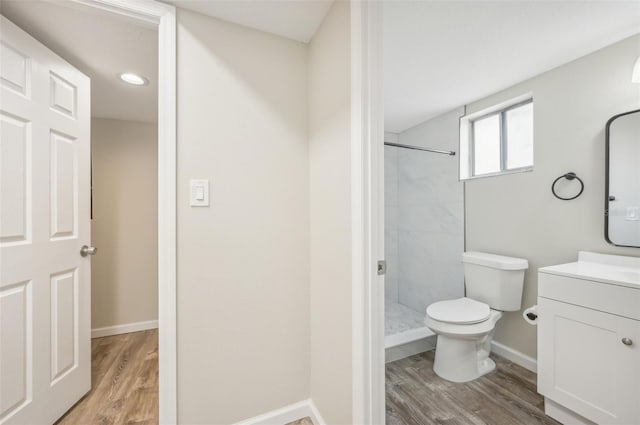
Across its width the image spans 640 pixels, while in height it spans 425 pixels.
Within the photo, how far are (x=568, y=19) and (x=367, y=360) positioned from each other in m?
1.89

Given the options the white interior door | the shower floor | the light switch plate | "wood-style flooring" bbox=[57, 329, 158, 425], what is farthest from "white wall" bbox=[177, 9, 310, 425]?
the shower floor

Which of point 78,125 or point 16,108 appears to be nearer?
point 16,108

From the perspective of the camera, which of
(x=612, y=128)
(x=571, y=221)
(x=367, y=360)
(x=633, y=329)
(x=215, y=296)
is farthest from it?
(x=571, y=221)

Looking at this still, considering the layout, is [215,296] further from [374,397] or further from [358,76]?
[358,76]

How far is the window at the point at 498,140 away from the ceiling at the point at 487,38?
0.85ft

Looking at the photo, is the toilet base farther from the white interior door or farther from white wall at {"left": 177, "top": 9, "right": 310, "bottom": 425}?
the white interior door

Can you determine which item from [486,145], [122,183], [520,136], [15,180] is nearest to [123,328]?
[122,183]

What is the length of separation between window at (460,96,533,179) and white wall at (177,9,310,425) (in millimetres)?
1670

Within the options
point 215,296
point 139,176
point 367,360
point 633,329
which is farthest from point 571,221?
point 139,176

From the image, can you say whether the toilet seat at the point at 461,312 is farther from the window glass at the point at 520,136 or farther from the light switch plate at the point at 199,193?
the light switch plate at the point at 199,193

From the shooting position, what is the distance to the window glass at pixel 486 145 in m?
2.28

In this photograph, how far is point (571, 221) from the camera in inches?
66.9

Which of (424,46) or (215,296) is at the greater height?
(424,46)

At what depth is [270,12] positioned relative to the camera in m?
1.26
